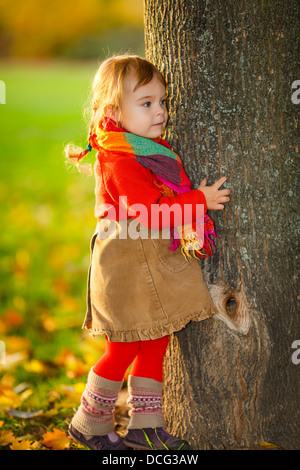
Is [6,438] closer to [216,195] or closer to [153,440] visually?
[153,440]

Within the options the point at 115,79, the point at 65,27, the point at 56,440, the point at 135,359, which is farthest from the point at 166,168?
the point at 65,27

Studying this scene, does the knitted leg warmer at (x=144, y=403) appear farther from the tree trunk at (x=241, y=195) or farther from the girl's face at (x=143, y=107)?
the girl's face at (x=143, y=107)

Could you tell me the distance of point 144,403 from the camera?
240 cm

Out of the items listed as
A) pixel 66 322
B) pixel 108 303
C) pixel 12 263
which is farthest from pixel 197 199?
pixel 12 263

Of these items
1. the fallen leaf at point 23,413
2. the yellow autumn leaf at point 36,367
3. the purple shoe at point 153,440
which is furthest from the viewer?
the yellow autumn leaf at point 36,367

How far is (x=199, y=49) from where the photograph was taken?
2.15 metres

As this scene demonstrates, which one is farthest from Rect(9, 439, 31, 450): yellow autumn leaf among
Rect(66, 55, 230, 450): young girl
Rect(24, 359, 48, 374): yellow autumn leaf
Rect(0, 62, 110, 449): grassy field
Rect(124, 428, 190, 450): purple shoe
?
Rect(24, 359, 48, 374): yellow autumn leaf

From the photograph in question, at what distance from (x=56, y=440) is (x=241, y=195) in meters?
1.46

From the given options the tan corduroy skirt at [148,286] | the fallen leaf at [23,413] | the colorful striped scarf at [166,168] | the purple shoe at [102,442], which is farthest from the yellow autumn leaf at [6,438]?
the colorful striped scarf at [166,168]

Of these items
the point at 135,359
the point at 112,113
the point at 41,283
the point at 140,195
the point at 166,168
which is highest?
the point at 112,113

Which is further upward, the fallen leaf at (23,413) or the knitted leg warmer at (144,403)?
the knitted leg warmer at (144,403)

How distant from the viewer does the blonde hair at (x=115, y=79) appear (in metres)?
2.20

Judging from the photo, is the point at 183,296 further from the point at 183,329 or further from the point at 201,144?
the point at 201,144

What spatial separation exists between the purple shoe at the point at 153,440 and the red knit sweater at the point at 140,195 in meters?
0.92
